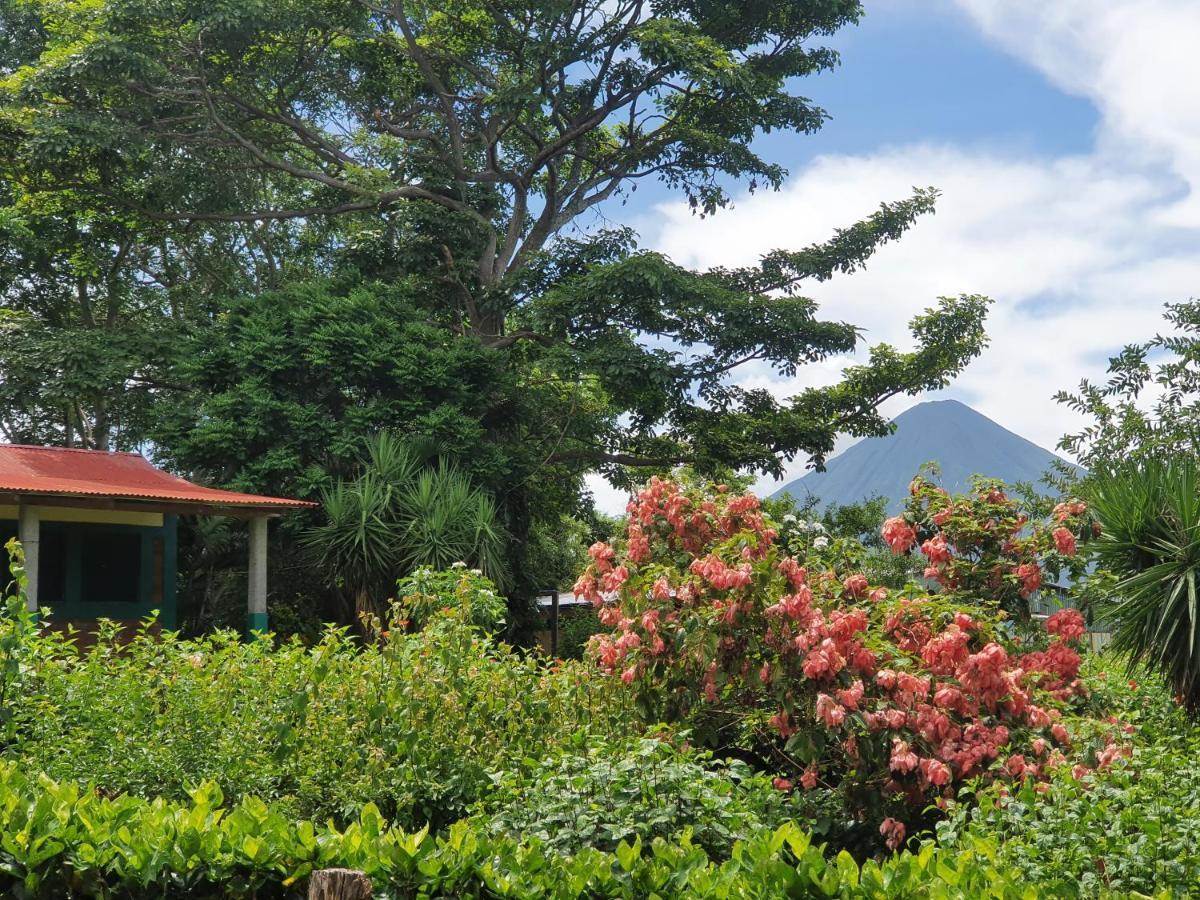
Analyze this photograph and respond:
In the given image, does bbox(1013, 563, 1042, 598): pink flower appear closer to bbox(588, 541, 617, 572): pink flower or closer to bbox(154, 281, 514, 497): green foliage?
bbox(588, 541, 617, 572): pink flower

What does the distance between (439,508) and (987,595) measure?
11.5 m

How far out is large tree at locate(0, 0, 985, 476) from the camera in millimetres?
21625

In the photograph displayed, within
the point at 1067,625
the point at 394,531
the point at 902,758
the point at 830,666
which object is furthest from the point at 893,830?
the point at 394,531

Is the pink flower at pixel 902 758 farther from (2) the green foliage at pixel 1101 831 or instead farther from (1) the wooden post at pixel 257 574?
(1) the wooden post at pixel 257 574

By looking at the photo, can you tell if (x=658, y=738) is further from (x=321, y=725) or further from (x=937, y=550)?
(x=937, y=550)

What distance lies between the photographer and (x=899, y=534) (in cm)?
848

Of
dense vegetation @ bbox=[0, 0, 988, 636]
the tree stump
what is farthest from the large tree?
the tree stump

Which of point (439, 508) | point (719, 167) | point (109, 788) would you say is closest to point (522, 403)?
point (439, 508)

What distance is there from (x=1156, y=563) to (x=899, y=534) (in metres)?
1.85

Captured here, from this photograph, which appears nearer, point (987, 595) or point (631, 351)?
point (987, 595)

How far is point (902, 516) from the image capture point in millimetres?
8734

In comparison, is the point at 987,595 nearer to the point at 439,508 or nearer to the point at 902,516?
the point at 902,516

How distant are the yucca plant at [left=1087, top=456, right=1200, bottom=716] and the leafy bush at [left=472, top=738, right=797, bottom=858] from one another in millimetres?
3800

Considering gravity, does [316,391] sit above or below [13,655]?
above
